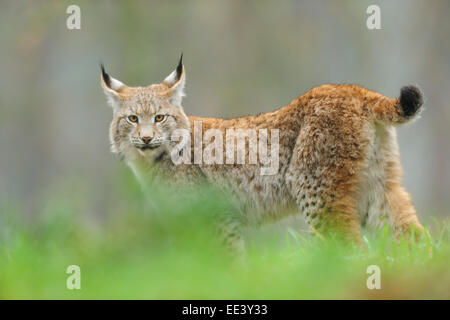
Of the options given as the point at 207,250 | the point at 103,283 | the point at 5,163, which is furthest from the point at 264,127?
the point at 5,163

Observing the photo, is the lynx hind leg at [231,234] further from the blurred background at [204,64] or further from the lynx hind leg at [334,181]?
the blurred background at [204,64]

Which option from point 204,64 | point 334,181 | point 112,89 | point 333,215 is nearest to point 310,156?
point 334,181

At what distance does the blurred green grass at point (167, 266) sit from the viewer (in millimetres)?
2650

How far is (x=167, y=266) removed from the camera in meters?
2.81

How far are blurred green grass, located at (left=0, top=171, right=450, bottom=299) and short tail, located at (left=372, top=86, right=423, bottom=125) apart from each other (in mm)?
1047

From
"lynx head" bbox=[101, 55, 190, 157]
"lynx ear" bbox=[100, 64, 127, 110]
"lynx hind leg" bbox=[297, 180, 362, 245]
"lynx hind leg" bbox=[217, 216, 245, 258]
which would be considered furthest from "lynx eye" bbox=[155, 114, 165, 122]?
"lynx hind leg" bbox=[297, 180, 362, 245]

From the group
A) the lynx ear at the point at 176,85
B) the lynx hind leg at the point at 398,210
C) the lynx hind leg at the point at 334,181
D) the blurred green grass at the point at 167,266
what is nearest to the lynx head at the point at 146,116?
the lynx ear at the point at 176,85

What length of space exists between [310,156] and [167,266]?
2013 mm

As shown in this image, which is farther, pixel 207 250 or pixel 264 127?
pixel 264 127

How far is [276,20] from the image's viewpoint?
13312 millimetres

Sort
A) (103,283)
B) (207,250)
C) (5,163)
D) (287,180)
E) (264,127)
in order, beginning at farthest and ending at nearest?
(5,163), (264,127), (287,180), (207,250), (103,283)
